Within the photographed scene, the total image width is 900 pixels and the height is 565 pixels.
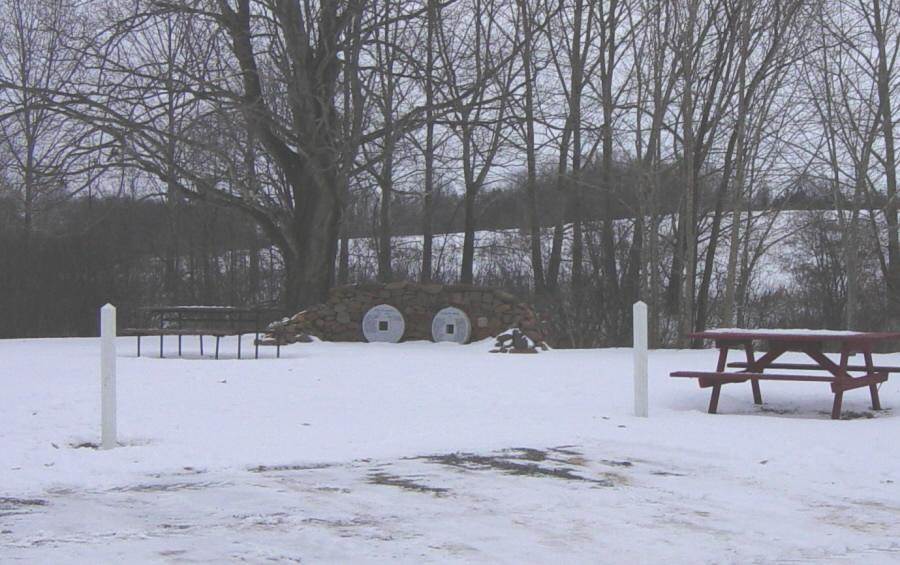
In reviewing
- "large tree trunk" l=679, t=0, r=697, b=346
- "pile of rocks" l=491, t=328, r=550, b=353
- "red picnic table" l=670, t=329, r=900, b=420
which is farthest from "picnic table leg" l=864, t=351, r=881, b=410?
"large tree trunk" l=679, t=0, r=697, b=346

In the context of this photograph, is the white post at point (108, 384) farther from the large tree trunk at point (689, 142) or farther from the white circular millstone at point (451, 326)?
the large tree trunk at point (689, 142)

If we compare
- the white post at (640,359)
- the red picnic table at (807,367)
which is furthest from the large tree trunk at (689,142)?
the white post at (640,359)

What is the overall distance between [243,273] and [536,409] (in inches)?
782

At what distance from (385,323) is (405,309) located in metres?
0.44

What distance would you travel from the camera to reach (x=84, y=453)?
6.57 m

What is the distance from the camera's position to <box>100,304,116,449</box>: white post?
6.81m

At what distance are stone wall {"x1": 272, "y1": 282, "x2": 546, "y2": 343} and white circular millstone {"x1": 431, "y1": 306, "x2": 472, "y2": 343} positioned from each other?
177 millimetres

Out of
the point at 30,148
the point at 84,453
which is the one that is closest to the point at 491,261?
the point at 30,148

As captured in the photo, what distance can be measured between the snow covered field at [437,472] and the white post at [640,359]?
7.3 inches

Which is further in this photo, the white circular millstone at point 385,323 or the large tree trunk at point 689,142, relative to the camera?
the large tree trunk at point 689,142

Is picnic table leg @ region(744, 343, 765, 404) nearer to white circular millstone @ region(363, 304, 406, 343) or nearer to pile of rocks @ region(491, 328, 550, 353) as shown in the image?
pile of rocks @ region(491, 328, 550, 353)

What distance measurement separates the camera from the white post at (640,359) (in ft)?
28.2

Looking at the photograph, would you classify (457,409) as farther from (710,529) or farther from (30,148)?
(30,148)

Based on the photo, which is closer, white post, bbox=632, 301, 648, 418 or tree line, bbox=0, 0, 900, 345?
white post, bbox=632, 301, 648, 418
